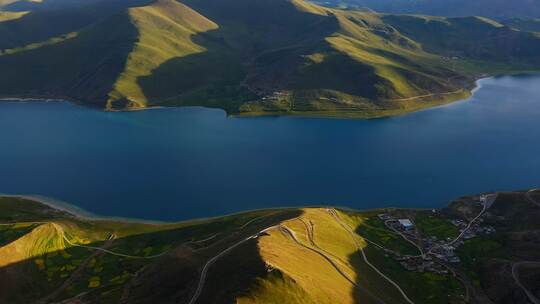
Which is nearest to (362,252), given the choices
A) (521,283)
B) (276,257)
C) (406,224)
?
(406,224)

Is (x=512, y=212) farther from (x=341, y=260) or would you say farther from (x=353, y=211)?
(x=341, y=260)

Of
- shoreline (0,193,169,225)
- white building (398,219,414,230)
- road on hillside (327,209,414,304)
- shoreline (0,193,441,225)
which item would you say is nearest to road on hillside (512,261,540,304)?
road on hillside (327,209,414,304)

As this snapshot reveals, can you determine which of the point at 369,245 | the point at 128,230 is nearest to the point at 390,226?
the point at 369,245

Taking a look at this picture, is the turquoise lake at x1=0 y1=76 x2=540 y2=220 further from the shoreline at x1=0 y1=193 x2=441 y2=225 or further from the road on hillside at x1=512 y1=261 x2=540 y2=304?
the road on hillside at x1=512 y1=261 x2=540 y2=304

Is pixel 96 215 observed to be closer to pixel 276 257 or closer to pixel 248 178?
pixel 248 178

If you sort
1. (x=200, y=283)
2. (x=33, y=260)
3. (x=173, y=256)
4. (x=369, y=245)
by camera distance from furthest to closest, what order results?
(x=369, y=245)
(x=33, y=260)
(x=173, y=256)
(x=200, y=283)

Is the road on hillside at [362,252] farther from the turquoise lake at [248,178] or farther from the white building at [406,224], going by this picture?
the white building at [406,224]

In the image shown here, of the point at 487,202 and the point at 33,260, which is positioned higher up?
the point at 487,202
